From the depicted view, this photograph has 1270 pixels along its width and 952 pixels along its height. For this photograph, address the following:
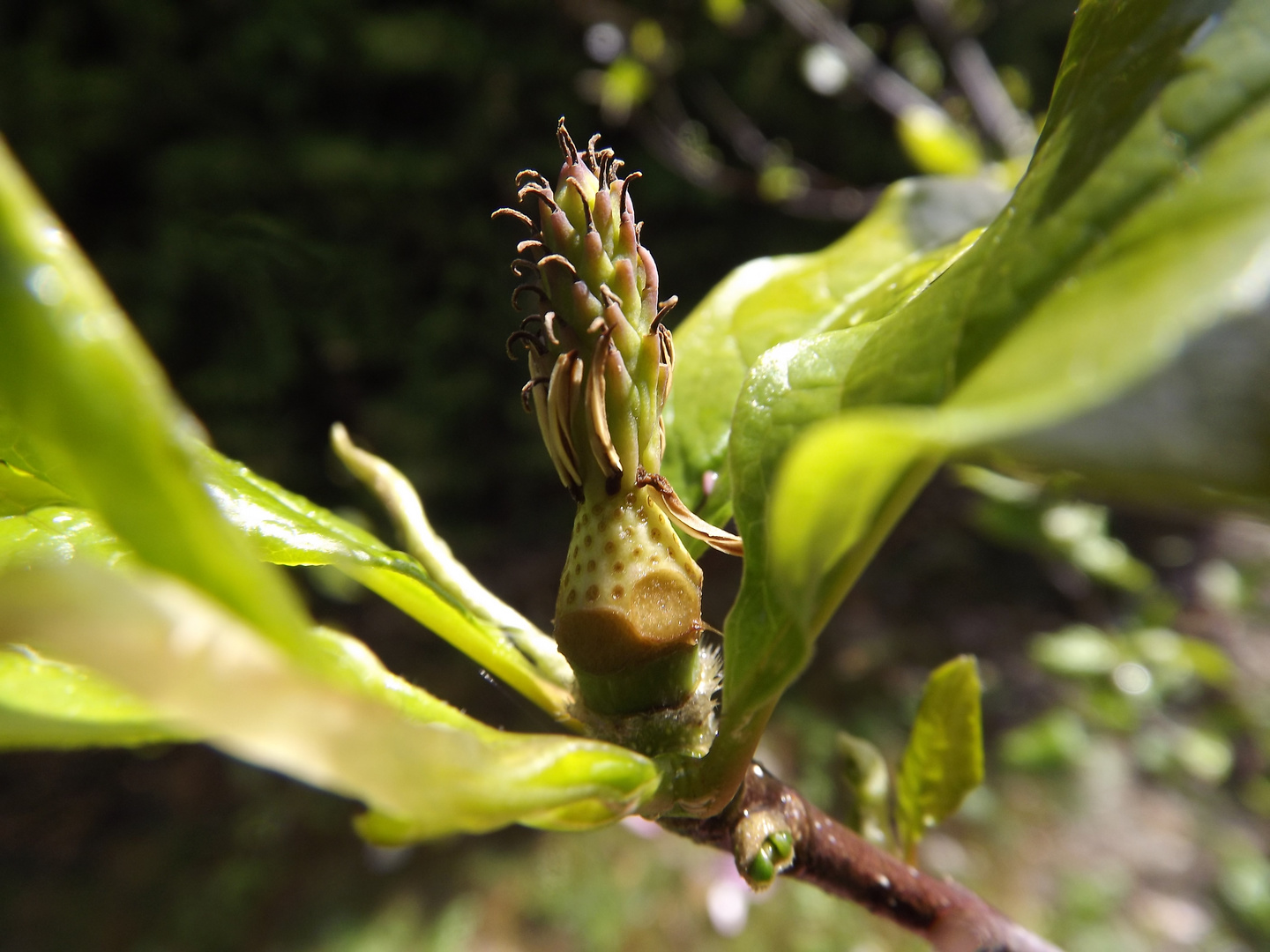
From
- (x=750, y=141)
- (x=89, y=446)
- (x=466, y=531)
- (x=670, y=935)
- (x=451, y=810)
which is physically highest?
(x=89, y=446)

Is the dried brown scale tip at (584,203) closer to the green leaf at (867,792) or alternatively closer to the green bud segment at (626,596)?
the green bud segment at (626,596)

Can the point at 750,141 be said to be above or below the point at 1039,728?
above

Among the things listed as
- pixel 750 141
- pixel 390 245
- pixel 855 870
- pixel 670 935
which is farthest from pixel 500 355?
pixel 855 870

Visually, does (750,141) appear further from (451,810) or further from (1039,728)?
(451,810)

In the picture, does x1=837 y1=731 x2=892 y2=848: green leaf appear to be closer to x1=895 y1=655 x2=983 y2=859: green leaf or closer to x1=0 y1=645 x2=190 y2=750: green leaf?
x1=895 y1=655 x2=983 y2=859: green leaf

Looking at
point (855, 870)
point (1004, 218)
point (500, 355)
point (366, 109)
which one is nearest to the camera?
point (1004, 218)

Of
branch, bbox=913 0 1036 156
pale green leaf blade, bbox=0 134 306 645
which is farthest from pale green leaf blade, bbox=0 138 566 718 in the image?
branch, bbox=913 0 1036 156

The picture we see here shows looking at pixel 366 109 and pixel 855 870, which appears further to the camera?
pixel 366 109

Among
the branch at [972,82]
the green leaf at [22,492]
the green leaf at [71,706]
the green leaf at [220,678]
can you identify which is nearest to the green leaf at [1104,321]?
the green leaf at [220,678]
